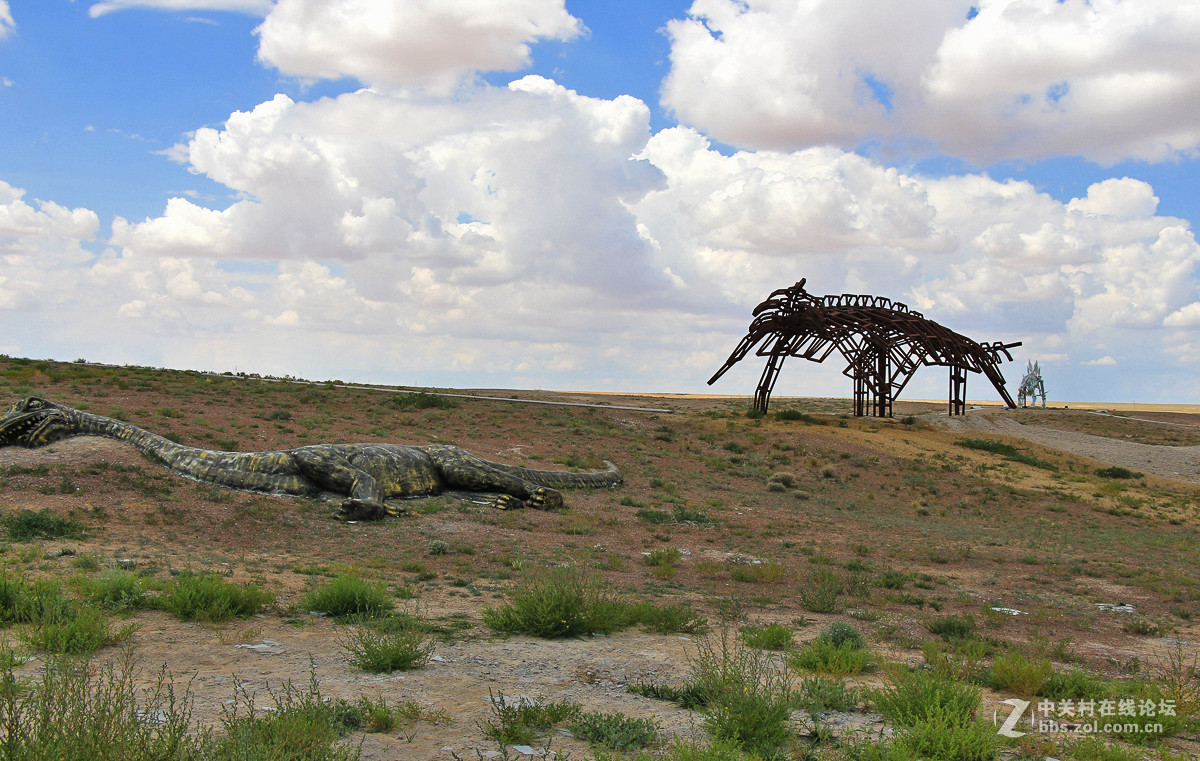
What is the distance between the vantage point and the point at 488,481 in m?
14.5

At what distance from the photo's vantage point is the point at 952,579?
37.3 ft

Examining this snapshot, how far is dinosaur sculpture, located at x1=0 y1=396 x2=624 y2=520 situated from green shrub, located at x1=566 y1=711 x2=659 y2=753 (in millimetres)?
8072

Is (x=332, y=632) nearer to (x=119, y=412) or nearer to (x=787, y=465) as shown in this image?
(x=119, y=412)

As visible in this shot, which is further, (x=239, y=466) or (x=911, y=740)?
(x=239, y=466)

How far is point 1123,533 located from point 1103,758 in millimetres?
17166

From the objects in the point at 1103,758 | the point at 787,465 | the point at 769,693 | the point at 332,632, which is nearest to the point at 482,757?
the point at 769,693

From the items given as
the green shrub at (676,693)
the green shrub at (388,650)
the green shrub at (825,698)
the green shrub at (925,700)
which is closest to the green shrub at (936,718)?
the green shrub at (925,700)

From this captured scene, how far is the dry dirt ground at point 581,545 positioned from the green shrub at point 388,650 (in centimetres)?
10

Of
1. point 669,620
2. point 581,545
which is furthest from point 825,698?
point 581,545

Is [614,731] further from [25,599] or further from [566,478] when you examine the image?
[566,478]

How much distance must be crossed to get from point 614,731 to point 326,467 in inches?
373

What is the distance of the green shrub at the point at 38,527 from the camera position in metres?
9.29

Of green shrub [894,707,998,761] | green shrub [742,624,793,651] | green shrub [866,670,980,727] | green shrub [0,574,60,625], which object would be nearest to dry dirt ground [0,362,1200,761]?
green shrub [0,574,60,625]

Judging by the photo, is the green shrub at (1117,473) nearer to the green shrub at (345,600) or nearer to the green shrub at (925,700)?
the green shrub at (925,700)
